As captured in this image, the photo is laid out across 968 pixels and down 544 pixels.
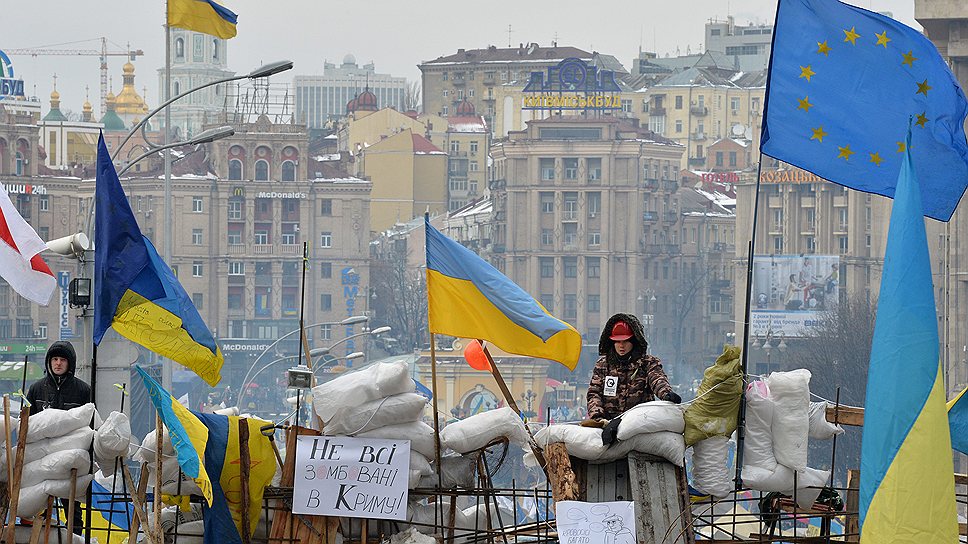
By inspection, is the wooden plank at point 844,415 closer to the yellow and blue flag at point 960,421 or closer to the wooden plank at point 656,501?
the yellow and blue flag at point 960,421

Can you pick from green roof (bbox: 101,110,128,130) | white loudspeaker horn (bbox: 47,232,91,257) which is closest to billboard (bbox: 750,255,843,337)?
green roof (bbox: 101,110,128,130)

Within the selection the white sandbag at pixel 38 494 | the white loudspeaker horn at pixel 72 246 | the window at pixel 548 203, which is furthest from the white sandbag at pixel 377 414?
the window at pixel 548 203

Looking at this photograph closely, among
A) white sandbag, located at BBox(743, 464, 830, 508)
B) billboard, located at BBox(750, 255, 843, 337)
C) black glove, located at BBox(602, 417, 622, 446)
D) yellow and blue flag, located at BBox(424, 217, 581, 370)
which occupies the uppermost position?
yellow and blue flag, located at BBox(424, 217, 581, 370)

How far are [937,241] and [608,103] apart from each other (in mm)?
85568

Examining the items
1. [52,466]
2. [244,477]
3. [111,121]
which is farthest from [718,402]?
[111,121]

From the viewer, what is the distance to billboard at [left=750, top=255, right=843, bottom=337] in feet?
416

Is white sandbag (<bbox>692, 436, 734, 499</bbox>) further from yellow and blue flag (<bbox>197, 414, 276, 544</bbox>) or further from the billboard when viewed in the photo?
the billboard

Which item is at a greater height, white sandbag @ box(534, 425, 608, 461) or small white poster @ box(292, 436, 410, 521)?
white sandbag @ box(534, 425, 608, 461)

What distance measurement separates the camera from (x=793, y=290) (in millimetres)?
129875

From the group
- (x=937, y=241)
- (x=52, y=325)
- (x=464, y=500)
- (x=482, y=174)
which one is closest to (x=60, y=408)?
(x=464, y=500)

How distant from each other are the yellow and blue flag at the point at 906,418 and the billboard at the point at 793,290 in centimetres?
11799

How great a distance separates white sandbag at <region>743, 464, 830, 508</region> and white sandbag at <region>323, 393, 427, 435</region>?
5.79ft

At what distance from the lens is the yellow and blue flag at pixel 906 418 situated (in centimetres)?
838

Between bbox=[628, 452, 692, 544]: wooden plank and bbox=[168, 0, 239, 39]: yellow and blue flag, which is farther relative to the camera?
bbox=[168, 0, 239, 39]: yellow and blue flag
